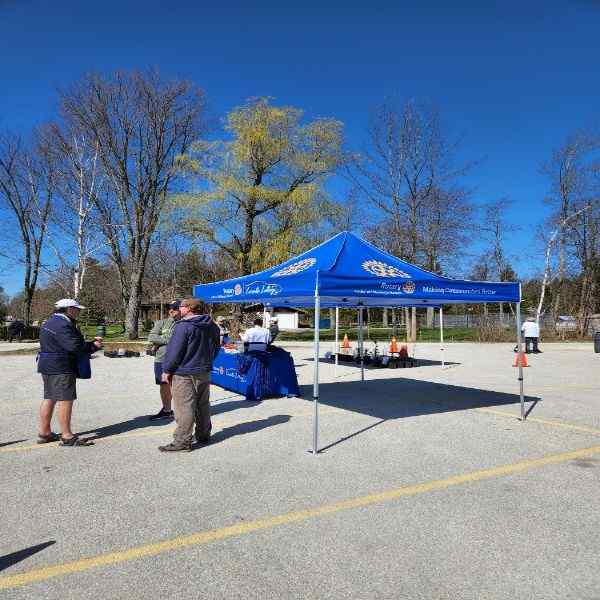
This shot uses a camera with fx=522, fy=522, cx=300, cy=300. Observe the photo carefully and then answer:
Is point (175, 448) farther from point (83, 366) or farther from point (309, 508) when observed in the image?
point (309, 508)

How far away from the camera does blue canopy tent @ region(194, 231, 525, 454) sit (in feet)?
23.4

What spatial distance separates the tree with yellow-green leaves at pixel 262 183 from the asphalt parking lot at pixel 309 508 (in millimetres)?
20417

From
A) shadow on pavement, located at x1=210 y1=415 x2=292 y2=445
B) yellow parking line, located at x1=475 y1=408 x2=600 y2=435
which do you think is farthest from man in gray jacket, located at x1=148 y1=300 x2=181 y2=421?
yellow parking line, located at x1=475 y1=408 x2=600 y2=435

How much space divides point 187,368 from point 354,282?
100 inches

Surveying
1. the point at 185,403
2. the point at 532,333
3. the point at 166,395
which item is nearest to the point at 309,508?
the point at 185,403

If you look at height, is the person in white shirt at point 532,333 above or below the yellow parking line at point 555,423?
above

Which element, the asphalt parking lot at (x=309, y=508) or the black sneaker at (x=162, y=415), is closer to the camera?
the asphalt parking lot at (x=309, y=508)

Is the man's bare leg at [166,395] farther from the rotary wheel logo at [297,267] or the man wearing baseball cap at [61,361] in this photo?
the rotary wheel logo at [297,267]

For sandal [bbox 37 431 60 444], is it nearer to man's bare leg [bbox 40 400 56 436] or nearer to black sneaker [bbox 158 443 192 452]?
man's bare leg [bbox 40 400 56 436]

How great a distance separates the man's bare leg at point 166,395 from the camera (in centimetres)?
813

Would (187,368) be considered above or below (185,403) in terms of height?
above

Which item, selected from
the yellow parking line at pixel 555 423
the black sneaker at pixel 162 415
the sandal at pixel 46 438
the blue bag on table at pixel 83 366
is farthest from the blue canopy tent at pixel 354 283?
the sandal at pixel 46 438

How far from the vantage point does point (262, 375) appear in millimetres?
10227

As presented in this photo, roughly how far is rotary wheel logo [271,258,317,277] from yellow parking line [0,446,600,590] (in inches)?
165
